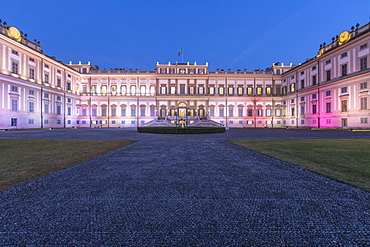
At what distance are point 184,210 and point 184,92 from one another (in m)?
48.6

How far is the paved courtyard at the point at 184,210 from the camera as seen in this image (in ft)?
6.81

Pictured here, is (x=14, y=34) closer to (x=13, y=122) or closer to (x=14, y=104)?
(x=14, y=104)

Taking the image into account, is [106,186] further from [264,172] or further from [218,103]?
[218,103]

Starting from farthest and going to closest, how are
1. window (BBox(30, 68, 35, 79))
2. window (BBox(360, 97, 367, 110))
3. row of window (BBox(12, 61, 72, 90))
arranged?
window (BBox(30, 68, 35, 79)) → row of window (BBox(12, 61, 72, 90)) → window (BBox(360, 97, 367, 110))

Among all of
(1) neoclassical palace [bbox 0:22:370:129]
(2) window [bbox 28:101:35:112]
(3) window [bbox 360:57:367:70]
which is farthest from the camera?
(2) window [bbox 28:101:35:112]

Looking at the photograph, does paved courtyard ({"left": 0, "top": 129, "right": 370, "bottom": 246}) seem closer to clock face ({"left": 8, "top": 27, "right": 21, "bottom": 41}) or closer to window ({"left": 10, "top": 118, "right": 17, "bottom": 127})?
window ({"left": 10, "top": 118, "right": 17, "bottom": 127})

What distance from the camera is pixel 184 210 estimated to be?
274 cm

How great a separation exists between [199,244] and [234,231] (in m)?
0.50

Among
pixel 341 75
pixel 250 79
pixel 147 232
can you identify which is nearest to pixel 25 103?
pixel 147 232

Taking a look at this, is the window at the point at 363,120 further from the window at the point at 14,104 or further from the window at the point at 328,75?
the window at the point at 14,104

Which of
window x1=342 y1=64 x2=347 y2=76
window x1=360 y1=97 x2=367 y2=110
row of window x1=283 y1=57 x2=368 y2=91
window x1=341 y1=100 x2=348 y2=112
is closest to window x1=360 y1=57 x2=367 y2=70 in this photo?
row of window x1=283 y1=57 x2=368 y2=91

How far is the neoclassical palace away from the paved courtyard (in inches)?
1098

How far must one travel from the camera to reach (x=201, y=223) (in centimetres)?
237

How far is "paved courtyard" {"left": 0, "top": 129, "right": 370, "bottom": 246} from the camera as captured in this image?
2074 millimetres
